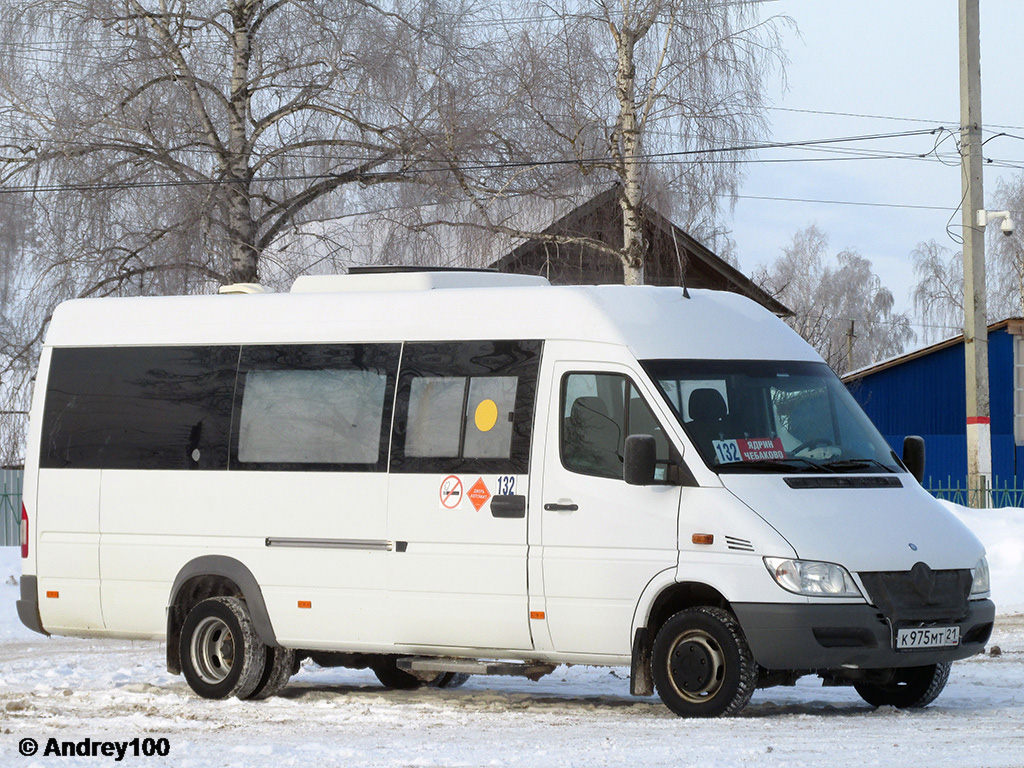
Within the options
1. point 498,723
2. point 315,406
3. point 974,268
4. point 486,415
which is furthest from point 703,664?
point 974,268

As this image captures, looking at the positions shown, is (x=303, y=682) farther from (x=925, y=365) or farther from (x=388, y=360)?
(x=925, y=365)

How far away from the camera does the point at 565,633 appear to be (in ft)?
30.4

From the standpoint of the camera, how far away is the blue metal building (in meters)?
34.8

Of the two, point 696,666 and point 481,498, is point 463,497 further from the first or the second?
point 696,666

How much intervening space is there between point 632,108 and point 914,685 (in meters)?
16.7

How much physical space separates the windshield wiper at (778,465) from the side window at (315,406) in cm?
236

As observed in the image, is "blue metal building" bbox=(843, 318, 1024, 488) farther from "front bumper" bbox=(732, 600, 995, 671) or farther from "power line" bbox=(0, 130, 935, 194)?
"front bumper" bbox=(732, 600, 995, 671)

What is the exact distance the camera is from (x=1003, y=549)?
18344 mm

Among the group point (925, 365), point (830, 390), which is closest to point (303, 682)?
point (830, 390)

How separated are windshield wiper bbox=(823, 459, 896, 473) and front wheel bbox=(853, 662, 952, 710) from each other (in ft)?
4.14

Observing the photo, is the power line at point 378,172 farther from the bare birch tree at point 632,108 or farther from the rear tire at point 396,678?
the rear tire at point 396,678

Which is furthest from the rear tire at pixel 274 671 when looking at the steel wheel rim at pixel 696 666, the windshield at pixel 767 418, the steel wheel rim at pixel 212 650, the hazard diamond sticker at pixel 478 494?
the windshield at pixel 767 418

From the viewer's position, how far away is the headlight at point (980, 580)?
9039mm

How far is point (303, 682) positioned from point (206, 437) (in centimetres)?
228
